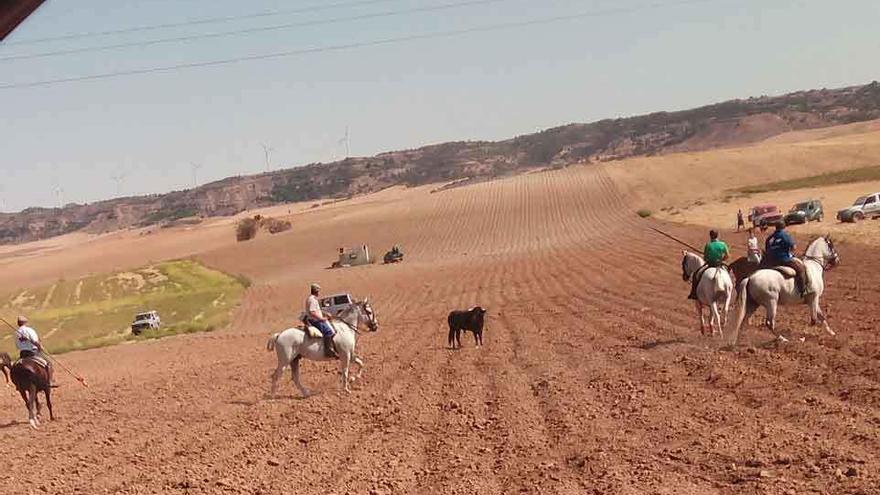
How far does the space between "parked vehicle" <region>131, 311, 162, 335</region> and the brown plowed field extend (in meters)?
14.2

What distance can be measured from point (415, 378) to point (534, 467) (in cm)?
826

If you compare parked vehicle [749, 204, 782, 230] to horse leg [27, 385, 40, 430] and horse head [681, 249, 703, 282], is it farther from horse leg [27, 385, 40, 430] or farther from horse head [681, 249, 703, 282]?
horse leg [27, 385, 40, 430]

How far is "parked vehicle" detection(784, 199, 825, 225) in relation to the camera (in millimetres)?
50344

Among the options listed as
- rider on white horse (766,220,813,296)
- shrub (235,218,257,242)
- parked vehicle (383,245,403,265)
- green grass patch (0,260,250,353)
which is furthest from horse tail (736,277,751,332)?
shrub (235,218,257,242)

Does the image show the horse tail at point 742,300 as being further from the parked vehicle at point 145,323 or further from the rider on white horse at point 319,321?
the parked vehicle at point 145,323

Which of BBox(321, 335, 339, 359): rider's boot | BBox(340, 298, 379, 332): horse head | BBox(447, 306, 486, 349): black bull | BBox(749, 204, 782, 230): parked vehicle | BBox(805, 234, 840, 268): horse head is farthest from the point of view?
BBox(749, 204, 782, 230): parked vehicle

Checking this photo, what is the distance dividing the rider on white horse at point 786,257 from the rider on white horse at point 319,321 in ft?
29.0

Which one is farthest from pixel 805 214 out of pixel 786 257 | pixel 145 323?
pixel 145 323

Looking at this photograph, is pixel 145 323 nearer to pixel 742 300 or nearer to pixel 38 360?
pixel 38 360

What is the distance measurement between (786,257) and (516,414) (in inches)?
276

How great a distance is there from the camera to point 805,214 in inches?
2035

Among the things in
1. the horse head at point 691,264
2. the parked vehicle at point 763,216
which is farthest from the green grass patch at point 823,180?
the horse head at point 691,264

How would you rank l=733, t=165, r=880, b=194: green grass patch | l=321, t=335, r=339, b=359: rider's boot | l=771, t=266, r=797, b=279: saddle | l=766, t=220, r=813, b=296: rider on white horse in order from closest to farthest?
l=771, t=266, r=797, b=279: saddle → l=766, t=220, r=813, b=296: rider on white horse → l=321, t=335, r=339, b=359: rider's boot → l=733, t=165, r=880, b=194: green grass patch

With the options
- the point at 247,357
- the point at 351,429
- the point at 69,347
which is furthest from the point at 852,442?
the point at 69,347
